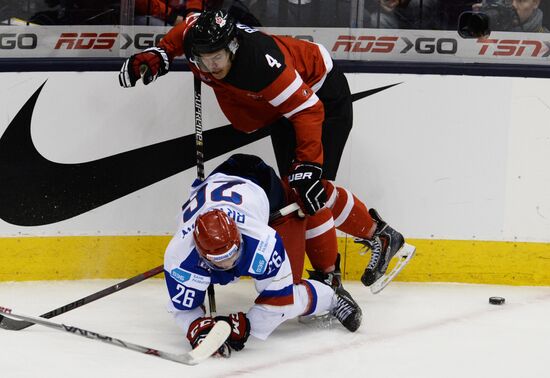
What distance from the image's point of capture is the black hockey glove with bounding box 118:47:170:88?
14.3 ft

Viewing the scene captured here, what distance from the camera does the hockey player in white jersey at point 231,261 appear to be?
12.4 feet

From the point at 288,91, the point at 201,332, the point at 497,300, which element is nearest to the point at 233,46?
the point at 288,91

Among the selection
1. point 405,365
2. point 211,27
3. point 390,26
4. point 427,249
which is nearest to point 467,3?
point 390,26

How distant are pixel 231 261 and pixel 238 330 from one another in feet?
1.01

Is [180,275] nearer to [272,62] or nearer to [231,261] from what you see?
[231,261]

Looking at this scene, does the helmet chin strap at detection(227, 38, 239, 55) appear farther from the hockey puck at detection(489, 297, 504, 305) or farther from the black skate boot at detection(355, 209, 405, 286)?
the hockey puck at detection(489, 297, 504, 305)

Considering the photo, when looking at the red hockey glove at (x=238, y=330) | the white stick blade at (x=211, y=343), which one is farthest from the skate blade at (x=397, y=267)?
the white stick blade at (x=211, y=343)

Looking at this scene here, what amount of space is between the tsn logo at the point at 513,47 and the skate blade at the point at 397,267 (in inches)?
35.9

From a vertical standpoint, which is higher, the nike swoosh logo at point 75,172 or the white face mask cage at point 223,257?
the white face mask cage at point 223,257

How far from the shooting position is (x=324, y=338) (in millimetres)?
4238

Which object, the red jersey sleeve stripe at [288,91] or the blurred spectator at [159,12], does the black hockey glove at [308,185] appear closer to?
the red jersey sleeve stripe at [288,91]

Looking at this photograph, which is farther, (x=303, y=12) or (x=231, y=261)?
(x=303, y=12)

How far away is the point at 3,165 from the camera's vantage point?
4.73 meters

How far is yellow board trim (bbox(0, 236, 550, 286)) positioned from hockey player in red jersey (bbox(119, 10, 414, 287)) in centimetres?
32
